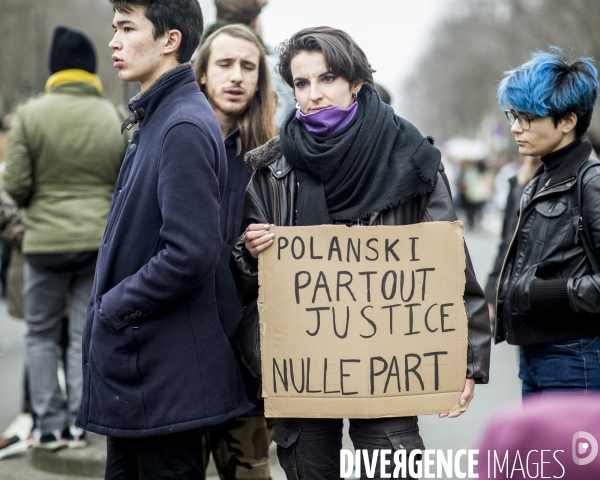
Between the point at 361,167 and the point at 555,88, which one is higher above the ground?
the point at 555,88

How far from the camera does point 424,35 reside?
218 ft

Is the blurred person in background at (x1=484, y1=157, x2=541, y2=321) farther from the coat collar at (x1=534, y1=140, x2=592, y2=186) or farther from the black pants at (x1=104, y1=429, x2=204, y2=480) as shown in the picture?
the black pants at (x1=104, y1=429, x2=204, y2=480)

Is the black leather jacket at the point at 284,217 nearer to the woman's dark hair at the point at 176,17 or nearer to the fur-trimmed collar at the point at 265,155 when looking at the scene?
the fur-trimmed collar at the point at 265,155

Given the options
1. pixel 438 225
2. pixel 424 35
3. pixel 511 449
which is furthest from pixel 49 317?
pixel 424 35

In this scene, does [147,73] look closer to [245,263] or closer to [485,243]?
[245,263]

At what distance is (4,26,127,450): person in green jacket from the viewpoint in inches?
178

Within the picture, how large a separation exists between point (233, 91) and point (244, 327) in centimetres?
111

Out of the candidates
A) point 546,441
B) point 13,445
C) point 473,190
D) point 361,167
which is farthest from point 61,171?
point 473,190

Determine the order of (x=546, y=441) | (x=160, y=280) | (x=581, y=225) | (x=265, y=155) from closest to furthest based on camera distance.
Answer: (x=546, y=441) < (x=160, y=280) < (x=265, y=155) < (x=581, y=225)

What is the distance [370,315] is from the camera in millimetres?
2717

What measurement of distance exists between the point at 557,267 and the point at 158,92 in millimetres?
1612

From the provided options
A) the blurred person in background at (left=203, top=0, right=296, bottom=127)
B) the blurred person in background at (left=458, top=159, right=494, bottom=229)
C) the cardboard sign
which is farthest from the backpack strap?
the blurred person in background at (left=458, top=159, right=494, bottom=229)

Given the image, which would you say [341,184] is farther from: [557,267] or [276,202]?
[557,267]

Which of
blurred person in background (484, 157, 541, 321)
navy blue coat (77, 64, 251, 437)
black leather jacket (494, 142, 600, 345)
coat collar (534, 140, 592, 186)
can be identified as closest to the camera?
navy blue coat (77, 64, 251, 437)
